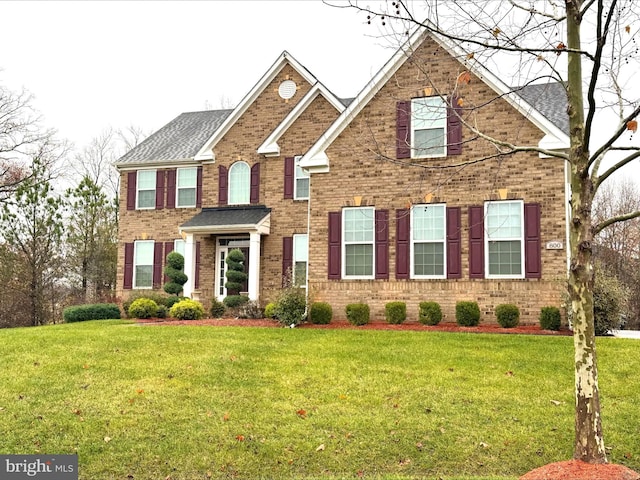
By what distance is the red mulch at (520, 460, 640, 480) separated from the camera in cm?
506

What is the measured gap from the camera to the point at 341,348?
11648 mm

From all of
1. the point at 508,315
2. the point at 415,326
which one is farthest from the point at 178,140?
the point at 508,315

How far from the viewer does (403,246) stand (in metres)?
15.9

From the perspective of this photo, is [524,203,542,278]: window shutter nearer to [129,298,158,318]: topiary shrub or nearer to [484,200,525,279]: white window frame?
[484,200,525,279]: white window frame

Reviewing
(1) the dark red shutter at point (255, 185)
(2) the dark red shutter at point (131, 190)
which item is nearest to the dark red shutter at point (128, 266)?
(2) the dark red shutter at point (131, 190)

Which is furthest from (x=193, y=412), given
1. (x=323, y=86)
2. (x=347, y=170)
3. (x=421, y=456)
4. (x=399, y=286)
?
(x=323, y=86)

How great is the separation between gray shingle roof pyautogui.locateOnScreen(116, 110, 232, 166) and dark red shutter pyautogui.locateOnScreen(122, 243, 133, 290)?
344 centimetres

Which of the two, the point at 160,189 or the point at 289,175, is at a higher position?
the point at 289,175

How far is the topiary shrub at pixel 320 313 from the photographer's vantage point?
51.6ft

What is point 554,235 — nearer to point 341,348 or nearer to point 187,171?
point 341,348

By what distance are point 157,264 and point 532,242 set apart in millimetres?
14671

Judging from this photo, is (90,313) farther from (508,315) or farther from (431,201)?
(508,315)

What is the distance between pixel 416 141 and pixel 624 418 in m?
9.98

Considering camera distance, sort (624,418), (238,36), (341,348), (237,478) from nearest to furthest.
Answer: (237,478) < (624,418) < (238,36) < (341,348)
